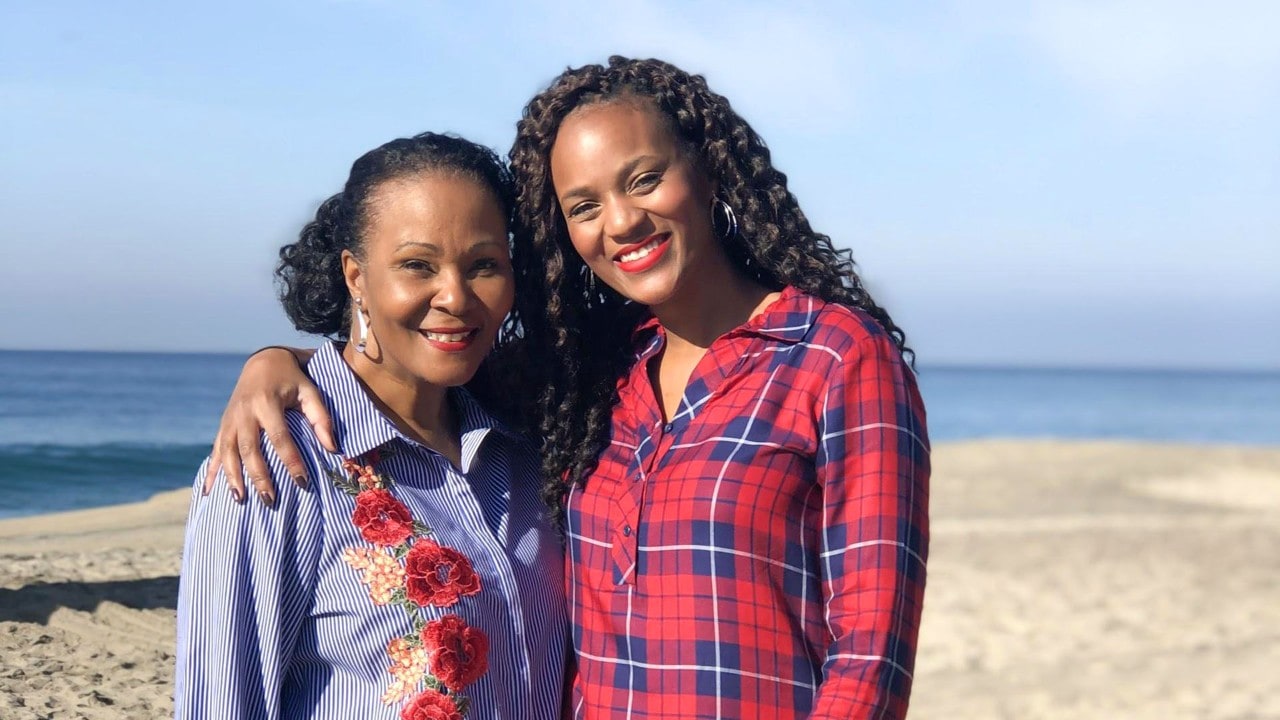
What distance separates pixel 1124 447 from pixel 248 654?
2792cm

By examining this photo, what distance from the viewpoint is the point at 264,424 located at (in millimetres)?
2689

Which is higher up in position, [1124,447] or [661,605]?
[1124,447]

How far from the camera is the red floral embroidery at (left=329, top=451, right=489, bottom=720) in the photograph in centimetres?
260

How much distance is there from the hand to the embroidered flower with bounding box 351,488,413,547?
0.40 feet

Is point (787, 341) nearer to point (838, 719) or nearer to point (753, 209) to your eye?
point (753, 209)

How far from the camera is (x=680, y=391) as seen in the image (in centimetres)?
299

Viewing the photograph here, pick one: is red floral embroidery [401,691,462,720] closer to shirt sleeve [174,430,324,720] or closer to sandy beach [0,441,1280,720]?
shirt sleeve [174,430,324,720]

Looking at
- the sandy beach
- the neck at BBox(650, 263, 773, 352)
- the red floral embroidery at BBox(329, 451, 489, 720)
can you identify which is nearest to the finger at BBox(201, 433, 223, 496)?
the red floral embroidery at BBox(329, 451, 489, 720)

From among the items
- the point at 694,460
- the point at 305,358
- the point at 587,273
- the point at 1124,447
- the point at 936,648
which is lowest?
the point at 936,648

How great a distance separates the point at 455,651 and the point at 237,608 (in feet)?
1.39

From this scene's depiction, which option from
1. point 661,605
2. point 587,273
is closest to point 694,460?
point 661,605

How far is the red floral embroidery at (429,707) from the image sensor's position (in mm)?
2592

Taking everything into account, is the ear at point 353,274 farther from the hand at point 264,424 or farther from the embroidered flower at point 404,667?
the embroidered flower at point 404,667

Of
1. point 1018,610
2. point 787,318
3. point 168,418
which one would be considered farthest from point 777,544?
point 168,418
